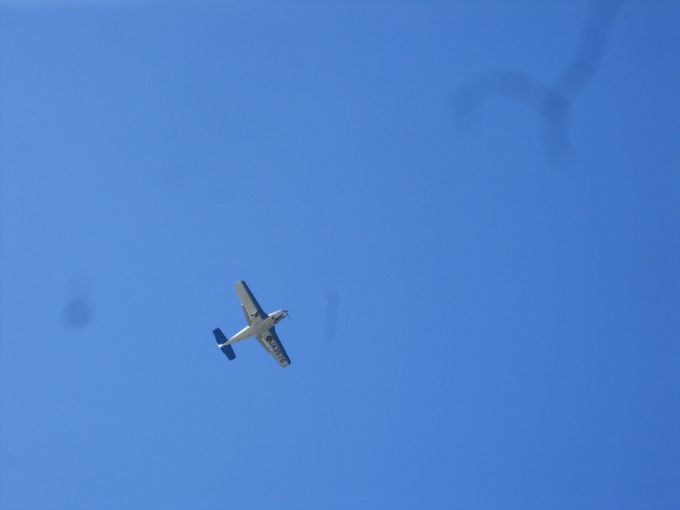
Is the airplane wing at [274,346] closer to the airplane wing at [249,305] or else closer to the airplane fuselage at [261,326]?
the airplane fuselage at [261,326]

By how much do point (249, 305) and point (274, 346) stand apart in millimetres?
6472

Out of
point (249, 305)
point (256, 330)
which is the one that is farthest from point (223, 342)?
point (249, 305)

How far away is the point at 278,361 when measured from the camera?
251 feet

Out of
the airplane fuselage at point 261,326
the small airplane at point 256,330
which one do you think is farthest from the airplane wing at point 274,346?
the airplane fuselage at point 261,326

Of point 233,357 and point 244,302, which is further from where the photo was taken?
point 233,357

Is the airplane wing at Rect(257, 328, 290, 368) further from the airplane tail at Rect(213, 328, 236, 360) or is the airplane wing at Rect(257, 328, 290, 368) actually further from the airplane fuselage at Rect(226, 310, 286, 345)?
the airplane tail at Rect(213, 328, 236, 360)

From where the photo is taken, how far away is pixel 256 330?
2879 inches

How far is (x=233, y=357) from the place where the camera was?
7656 cm

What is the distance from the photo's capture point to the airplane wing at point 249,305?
70938 mm

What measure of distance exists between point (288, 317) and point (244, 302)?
455cm

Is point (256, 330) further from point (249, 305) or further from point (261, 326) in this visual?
point (249, 305)

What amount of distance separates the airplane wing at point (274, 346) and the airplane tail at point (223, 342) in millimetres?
3512

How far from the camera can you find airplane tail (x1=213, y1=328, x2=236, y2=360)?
76213mm

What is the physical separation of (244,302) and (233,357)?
8.17 meters
